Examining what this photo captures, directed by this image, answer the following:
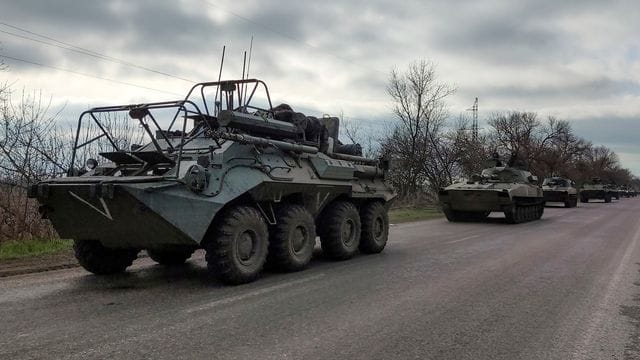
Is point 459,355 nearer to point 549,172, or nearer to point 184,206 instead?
point 184,206

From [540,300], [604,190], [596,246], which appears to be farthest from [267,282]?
[604,190]

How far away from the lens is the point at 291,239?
27.5ft

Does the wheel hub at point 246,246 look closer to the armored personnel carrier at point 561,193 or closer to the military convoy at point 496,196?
the military convoy at point 496,196

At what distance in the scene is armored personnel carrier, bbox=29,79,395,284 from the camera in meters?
6.80

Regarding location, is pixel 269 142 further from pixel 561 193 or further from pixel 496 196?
pixel 561 193

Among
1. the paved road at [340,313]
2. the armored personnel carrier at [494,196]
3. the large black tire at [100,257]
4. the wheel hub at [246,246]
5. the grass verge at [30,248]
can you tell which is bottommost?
the grass verge at [30,248]

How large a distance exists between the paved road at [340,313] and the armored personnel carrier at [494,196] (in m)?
9.86

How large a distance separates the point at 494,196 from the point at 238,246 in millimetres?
14104

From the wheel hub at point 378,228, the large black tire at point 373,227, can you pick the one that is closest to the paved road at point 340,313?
the large black tire at point 373,227

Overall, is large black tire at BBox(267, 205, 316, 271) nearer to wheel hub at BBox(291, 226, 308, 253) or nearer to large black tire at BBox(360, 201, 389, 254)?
wheel hub at BBox(291, 226, 308, 253)

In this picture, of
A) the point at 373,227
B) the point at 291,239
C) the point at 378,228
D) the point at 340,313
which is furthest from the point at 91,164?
the point at 378,228

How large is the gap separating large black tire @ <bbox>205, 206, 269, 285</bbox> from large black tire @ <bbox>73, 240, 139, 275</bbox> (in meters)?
1.76

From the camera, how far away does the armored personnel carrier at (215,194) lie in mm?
6797

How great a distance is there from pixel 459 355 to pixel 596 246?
968 cm
